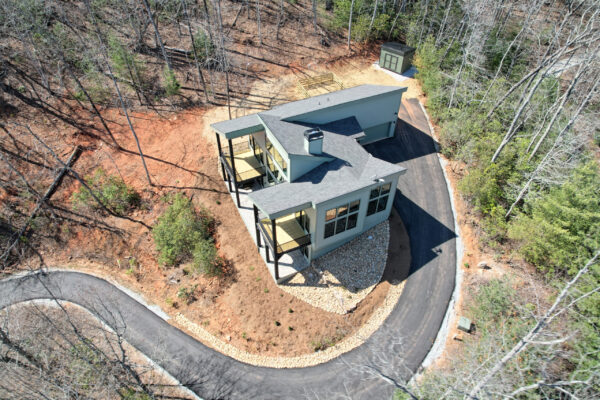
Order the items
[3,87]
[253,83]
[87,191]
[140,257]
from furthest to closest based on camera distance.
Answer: [253,83] < [3,87] < [87,191] < [140,257]

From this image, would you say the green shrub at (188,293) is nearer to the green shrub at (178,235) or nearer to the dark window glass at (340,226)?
the green shrub at (178,235)

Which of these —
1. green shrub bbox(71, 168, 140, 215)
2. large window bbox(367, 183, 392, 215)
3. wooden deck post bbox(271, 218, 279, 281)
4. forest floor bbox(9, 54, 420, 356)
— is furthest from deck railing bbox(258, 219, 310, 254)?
green shrub bbox(71, 168, 140, 215)

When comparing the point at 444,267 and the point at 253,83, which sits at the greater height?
the point at 253,83

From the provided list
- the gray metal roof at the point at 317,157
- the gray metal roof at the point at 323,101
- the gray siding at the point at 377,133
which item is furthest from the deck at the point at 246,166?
the gray siding at the point at 377,133

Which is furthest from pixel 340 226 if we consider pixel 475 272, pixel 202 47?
pixel 202 47

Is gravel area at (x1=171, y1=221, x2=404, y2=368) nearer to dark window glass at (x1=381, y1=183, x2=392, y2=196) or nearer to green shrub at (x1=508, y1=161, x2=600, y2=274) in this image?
dark window glass at (x1=381, y1=183, x2=392, y2=196)

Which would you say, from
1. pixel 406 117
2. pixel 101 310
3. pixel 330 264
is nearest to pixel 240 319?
pixel 330 264

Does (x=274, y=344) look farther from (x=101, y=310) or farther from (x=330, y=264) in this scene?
(x=101, y=310)
